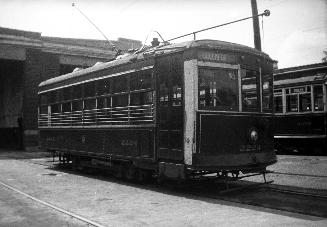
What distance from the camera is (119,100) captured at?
1020cm

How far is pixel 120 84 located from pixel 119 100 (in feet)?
1.38

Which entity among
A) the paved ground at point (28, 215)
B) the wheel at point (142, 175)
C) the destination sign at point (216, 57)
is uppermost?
the destination sign at point (216, 57)

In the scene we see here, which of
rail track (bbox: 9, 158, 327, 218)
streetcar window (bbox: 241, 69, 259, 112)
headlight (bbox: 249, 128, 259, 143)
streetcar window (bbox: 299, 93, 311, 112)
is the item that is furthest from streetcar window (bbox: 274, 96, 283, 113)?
headlight (bbox: 249, 128, 259, 143)

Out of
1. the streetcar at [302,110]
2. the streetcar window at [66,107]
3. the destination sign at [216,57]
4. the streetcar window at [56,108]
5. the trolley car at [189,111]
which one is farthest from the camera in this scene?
the streetcar at [302,110]

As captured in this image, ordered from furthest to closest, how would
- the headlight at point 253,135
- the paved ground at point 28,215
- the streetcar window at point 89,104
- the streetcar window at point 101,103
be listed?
the streetcar window at point 89,104 < the streetcar window at point 101,103 < the headlight at point 253,135 < the paved ground at point 28,215

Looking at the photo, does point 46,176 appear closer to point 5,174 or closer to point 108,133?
point 5,174

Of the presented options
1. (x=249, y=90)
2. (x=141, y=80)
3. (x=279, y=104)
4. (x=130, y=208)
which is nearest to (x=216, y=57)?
(x=249, y=90)

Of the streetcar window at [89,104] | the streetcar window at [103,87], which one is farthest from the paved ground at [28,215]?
the streetcar window at [89,104]

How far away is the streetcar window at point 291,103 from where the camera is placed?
17250 millimetres

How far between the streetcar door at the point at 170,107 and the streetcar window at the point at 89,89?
331cm

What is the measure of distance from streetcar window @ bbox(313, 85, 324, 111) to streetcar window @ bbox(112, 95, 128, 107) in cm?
975

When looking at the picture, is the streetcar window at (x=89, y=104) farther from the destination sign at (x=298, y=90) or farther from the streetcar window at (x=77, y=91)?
the destination sign at (x=298, y=90)

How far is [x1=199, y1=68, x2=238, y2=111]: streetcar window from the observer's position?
806 cm

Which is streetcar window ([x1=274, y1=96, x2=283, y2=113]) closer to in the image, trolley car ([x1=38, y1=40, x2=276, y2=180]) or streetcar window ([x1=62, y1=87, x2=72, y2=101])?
trolley car ([x1=38, y1=40, x2=276, y2=180])
